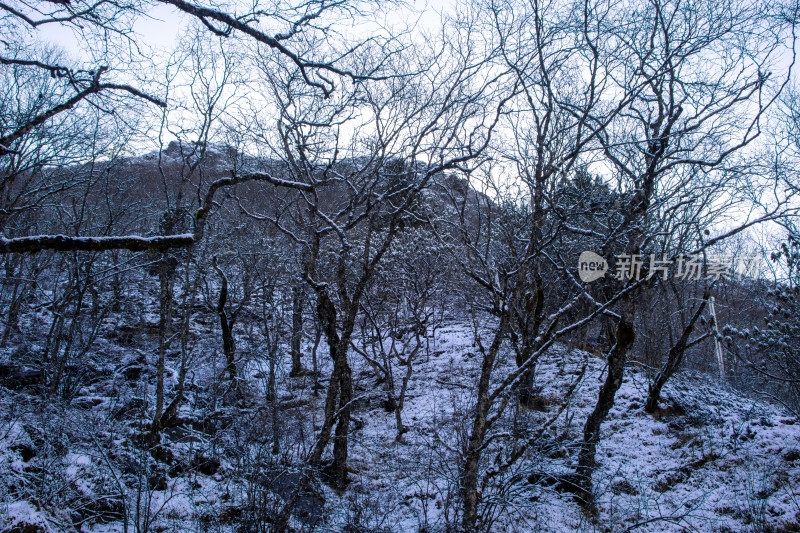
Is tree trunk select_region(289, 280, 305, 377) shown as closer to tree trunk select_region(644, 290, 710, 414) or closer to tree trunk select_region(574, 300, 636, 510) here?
tree trunk select_region(574, 300, 636, 510)

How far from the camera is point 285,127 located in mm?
6922

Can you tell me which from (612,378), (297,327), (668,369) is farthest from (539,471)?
(297,327)

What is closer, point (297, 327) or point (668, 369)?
point (668, 369)

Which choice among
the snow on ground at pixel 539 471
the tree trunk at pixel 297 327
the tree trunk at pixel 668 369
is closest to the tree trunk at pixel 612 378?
the snow on ground at pixel 539 471

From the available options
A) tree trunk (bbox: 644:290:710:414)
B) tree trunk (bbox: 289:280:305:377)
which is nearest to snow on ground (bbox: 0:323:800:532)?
tree trunk (bbox: 644:290:710:414)

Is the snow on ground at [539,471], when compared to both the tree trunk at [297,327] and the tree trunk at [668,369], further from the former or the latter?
the tree trunk at [297,327]

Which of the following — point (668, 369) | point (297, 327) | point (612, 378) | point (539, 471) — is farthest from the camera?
point (297, 327)

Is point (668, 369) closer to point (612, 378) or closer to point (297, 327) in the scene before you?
point (612, 378)

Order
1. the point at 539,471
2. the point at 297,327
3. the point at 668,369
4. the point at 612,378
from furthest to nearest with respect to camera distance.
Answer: the point at 297,327
the point at 668,369
the point at 612,378
the point at 539,471

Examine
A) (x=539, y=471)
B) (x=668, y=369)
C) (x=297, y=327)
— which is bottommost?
(x=539, y=471)

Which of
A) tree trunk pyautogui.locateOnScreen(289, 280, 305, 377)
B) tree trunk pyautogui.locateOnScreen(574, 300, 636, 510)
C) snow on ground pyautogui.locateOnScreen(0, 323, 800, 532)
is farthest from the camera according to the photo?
tree trunk pyautogui.locateOnScreen(289, 280, 305, 377)

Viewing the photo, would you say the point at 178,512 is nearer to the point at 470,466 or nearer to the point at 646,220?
the point at 470,466

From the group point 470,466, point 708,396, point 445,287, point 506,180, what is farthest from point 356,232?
point 470,466

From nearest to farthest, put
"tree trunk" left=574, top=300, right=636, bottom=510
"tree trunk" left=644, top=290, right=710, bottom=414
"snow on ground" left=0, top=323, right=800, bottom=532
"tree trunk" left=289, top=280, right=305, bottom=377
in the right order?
"snow on ground" left=0, top=323, right=800, bottom=532
"tree trunk" left=574, top=300, right=636, bottom=510
"tree trunk" left=644, top=290, right=710, bottom=414
"tree trunk" left=289, top=280, right=305, bottom=377
